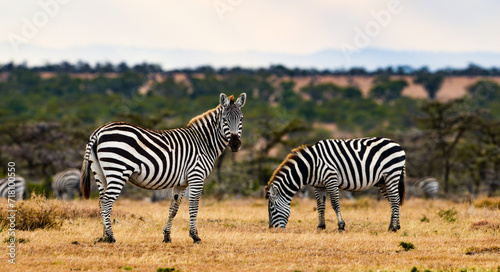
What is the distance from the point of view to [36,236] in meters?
10.2

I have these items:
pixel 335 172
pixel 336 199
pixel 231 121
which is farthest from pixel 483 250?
pixel 231 121

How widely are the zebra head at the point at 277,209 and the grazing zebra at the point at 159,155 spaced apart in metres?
2.76

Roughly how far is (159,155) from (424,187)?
847 inches

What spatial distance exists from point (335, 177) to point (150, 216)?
194 inches

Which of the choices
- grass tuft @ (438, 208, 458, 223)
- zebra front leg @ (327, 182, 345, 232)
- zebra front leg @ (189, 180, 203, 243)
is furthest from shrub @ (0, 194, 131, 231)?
grass tuft @ (438, 208, 458, 223)

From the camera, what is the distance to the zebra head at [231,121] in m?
10.5

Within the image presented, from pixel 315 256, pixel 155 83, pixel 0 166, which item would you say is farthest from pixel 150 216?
pixel 155 83

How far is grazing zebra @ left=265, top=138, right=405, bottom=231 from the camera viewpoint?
517 inches

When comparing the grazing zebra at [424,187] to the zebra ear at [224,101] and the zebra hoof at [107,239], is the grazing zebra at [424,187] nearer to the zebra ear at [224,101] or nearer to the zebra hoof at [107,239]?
the zebra ear at [224,101]

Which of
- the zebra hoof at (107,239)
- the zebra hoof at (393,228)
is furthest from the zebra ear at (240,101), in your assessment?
the zebra hoof at (393,228)

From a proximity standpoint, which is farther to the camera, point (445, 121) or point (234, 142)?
point (445, 121)

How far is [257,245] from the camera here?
10.3 metres

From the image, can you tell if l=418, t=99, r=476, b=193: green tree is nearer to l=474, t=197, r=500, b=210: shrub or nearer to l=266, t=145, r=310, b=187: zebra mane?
l=474, t=197, r=500, b=210: shrub

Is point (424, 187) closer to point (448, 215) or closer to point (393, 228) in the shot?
point (448, 215)
